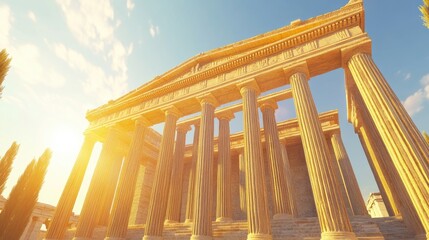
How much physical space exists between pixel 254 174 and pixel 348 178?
10.3 m

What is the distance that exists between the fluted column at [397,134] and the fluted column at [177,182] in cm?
1277

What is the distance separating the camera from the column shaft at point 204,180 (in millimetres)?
9969

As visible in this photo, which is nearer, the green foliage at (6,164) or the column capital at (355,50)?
the green foliage at (6,164)

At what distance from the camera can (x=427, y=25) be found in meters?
9.88

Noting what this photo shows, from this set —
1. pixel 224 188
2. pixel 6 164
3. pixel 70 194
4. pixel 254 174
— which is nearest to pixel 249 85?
pixel 254 174

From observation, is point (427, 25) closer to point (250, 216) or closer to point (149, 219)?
point (250, 216)

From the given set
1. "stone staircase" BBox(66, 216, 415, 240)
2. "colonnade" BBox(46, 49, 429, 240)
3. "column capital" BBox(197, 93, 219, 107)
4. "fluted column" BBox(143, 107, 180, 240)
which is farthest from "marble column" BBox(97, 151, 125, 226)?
"column capital" BBox(197, 93, 219, 107)

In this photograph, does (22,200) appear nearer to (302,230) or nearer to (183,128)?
(302,230)

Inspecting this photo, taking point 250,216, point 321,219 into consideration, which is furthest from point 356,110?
point 250,216

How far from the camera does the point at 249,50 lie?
14.0 meters

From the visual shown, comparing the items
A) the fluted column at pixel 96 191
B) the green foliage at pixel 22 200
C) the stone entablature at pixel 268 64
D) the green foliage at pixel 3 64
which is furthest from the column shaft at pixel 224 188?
the green foliage at pixel 3 64

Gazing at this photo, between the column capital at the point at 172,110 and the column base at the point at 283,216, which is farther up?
the column capital at the point at 172,110

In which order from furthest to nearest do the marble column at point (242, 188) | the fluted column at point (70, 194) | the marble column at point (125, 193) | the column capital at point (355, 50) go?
the marble column at point (242, 188), the fluted column at point (70, 194), the marble column at point (125, 193), the column capital at point (355, 50)

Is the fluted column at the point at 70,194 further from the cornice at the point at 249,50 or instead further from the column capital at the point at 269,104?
the column capital at the point at 269,104
